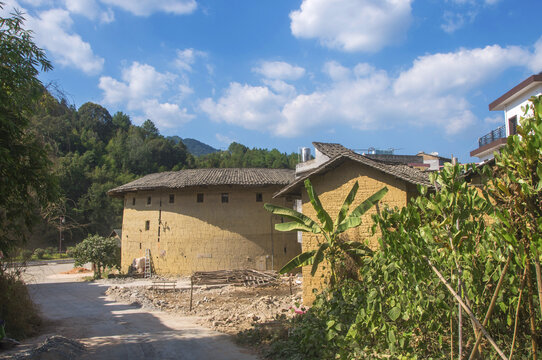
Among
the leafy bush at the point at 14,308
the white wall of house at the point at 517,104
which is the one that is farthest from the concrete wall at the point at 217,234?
the white wall of house at the point at 517,104

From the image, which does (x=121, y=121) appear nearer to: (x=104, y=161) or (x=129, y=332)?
(x=104, y=161)

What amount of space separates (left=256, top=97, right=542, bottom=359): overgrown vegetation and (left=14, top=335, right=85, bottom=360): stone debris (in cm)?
606

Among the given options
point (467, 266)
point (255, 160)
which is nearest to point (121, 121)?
point (255, 160)

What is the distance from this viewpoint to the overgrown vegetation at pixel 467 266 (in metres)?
3.06

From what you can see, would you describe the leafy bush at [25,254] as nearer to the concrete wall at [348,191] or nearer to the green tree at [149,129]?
the concrete wall at [348,191]

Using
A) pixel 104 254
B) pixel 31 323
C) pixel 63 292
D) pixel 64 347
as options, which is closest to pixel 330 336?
pixel 64 347

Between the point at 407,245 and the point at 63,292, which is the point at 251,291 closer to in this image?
the point at 63,292

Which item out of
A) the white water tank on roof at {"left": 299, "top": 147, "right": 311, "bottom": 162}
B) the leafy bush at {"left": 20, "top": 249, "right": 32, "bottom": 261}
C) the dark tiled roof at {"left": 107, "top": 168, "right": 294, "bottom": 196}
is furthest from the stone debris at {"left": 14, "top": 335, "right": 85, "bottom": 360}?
the white water tank on roof at {"left": 299, "top": 147, "right": 311, "bottom": 162}

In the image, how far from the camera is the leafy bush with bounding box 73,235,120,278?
26.5 meters

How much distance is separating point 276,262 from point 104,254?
12.4m

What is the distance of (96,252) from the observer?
2653cm

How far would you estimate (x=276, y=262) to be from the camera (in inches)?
950

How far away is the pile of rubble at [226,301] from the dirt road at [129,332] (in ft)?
2.09

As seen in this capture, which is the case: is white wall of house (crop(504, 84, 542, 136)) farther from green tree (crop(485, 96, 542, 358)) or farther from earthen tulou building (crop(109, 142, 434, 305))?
green tree (crop(485, 96, 542, 358))
